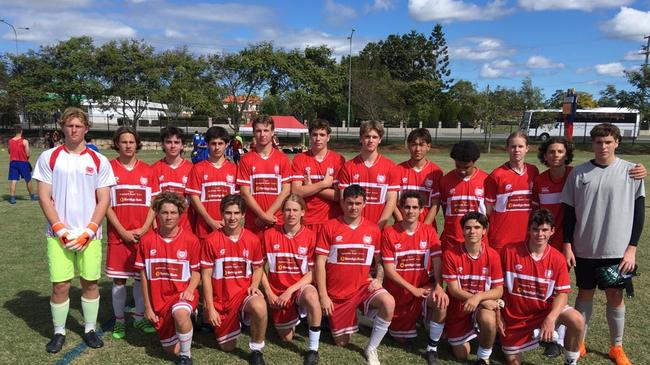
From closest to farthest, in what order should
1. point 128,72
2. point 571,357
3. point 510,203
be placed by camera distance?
point 571,357
point 510,203
point 128,72

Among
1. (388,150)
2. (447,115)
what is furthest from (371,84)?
(447,115)

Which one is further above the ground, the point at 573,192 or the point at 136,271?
the point at 573,192

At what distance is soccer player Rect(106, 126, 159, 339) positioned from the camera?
4371mm

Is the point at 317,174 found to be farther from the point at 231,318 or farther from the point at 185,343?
the point at 185,343

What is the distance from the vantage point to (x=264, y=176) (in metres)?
4.71

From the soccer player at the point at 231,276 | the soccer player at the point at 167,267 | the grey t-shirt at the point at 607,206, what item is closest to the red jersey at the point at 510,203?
the grey t-shirt at the point at 607,206

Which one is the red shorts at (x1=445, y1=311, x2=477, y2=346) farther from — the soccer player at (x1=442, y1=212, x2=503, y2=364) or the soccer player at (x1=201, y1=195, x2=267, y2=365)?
the soccer player at (x1=201, y1=195, x2=267, y2=365)

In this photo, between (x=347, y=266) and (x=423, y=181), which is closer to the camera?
(x=347, y=266)

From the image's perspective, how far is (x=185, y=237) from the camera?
412 cm

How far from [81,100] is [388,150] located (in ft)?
74.7

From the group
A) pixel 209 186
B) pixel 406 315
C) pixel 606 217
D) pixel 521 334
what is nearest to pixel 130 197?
pixel 209 186

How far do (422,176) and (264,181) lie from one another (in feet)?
5.34

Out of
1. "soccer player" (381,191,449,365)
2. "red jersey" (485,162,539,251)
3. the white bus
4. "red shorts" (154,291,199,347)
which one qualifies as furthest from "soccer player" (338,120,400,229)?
the white bus

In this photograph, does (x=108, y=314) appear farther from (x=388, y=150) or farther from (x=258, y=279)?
(x=388, y=150)
